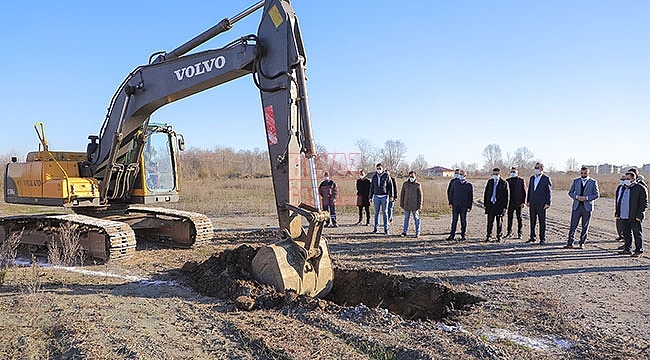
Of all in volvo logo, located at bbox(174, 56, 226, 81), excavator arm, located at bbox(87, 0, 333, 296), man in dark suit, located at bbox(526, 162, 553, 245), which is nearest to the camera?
excavator arm, located at bbox(87, 0, 333, 296)

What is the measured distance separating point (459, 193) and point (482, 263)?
2.69 meters

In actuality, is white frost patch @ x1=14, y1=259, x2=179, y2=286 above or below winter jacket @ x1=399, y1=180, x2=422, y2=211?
below

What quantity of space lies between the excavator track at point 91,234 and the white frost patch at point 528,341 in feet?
20.6

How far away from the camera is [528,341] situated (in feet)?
15.8

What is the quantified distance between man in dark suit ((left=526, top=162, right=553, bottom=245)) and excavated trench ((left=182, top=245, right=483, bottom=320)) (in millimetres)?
5063

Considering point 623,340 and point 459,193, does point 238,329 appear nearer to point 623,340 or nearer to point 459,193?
point 623,340

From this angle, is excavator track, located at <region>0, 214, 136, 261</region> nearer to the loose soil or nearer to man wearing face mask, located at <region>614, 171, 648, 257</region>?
the loose soil

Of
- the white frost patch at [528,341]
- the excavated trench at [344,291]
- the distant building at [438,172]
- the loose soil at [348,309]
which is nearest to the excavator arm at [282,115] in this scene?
the excavated trench at [344,291]

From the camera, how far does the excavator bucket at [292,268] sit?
5910 mm

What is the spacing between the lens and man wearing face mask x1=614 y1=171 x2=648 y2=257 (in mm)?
9406

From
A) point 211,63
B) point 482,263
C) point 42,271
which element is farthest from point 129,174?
point 482,263

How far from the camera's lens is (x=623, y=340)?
4910mm

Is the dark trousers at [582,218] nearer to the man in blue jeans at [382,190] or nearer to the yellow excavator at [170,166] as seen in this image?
the man in blue jeans at [382,190]

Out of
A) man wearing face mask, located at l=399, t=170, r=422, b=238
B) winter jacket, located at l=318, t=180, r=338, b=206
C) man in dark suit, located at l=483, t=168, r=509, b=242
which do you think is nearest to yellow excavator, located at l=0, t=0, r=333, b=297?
winter jacket, located at l=318, t=180, r=338, b=206
